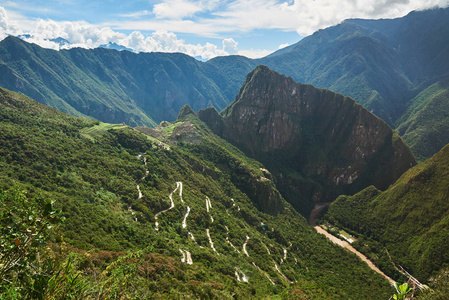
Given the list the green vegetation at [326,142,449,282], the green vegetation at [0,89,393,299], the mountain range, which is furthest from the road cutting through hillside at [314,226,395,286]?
the green vegetation at [0,89,393,299]

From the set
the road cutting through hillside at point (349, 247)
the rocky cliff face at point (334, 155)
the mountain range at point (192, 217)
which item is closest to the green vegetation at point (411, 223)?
the mountain range at point (192, 217)

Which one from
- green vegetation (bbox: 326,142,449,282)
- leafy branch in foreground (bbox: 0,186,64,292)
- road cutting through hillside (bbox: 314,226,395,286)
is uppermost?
leafy branch in foreground (bbox: 0,186,64,292)

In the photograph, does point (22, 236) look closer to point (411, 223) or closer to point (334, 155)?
point (411, 223)

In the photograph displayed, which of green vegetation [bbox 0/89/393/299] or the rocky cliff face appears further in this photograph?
the rocky cliff face

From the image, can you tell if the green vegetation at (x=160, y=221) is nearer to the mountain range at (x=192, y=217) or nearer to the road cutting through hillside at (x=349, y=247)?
the mountain range at (x=192, y=217)

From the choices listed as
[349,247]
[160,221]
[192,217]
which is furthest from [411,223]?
[160,221]

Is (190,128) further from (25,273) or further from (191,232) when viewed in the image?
(25,273)

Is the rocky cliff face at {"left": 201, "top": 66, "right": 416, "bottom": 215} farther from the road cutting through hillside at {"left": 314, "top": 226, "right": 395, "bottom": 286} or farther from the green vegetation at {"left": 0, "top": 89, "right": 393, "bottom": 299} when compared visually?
the green vegetation at {"left": 0, "top": 89, "right": 393, "bottom": 299}

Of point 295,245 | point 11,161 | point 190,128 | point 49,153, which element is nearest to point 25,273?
point 11,161
